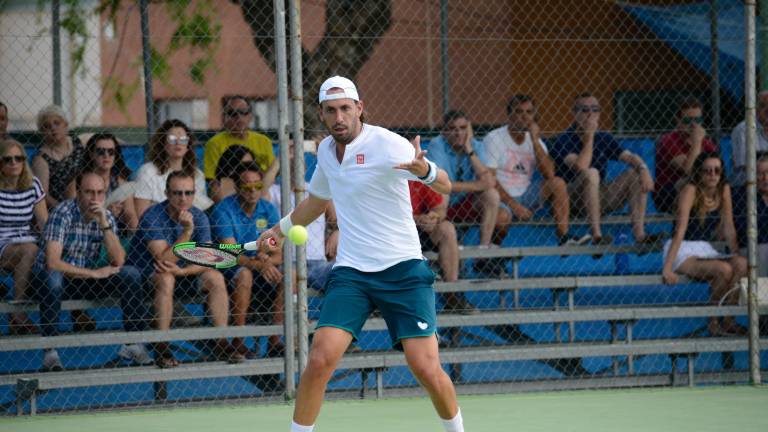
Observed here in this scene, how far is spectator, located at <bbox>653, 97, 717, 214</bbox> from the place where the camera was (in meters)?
10.4

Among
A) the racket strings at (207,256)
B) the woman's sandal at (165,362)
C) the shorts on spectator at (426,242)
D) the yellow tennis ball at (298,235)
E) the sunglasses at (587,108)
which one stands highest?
the sunglasses at (587,108)

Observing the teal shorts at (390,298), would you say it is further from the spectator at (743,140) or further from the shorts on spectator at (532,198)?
the spectator at (743,140)

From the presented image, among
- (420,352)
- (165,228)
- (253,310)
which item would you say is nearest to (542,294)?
(253,310)

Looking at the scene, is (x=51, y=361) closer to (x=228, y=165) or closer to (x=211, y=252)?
(x=228, y=165)

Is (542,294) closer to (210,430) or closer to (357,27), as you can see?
(357,27)

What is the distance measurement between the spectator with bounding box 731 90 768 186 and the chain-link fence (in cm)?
2

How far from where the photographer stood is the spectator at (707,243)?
988 cm

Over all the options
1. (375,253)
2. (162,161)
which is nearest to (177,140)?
(162,161)

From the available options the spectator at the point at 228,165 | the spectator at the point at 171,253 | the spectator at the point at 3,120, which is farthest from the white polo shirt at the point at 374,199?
the spectator at the point at 3,120

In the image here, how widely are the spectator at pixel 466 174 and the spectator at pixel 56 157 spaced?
108 inches

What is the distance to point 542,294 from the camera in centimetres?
1078

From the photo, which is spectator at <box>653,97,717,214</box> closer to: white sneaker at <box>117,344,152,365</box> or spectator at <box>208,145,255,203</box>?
spectator at <box>208,145,255,203</box>

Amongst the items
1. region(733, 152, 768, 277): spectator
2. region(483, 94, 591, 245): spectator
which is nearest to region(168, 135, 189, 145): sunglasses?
region(483, 94, 591, 245): spectator

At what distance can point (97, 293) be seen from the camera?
8844mm
